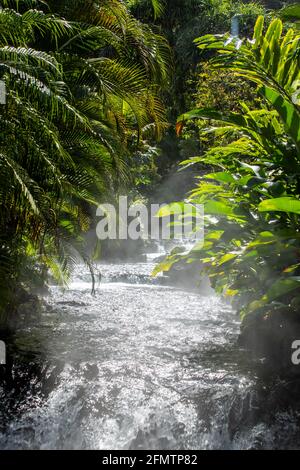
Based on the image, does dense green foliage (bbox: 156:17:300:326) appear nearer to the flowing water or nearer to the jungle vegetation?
the jungle vegetation

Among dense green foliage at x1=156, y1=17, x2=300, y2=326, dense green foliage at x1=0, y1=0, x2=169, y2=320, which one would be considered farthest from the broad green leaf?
dense green foliage at x1=0, y1=0, x2=169, y2=320

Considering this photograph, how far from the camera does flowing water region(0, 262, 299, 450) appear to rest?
12.8 feet

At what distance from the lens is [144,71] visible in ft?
24.3

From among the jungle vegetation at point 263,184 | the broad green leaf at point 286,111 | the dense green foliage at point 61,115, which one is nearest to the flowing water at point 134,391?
the jungle vegetation at point 263,184

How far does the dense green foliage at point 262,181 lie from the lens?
378 centimetres

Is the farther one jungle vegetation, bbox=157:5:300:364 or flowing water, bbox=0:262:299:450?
flowing water, bbox=0:262:299:450

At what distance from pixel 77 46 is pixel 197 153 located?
28.0ft

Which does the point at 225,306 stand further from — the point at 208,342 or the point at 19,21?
the point at 19,21

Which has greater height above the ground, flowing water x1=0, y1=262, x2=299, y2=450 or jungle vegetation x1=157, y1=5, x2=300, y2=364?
jungle vegetation x1=157, y1=5, x2=300, y2=364

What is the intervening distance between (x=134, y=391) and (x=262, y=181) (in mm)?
2231

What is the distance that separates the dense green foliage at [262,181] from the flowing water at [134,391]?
2.86ft

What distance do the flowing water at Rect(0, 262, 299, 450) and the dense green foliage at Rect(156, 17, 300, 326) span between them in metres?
0.87

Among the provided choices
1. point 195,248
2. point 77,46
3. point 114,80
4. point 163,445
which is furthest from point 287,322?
point 77,46

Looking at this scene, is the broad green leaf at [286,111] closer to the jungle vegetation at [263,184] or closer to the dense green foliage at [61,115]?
the jungle vegetation at [263,184]
